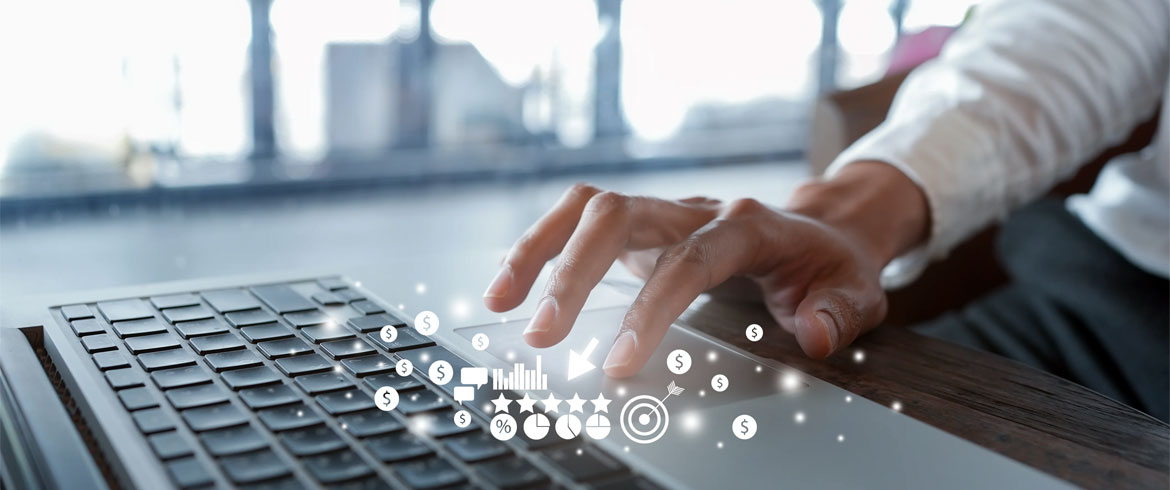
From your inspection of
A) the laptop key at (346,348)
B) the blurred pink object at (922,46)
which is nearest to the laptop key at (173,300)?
the laptop key at (346,348)

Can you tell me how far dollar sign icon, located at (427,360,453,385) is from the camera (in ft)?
1.23

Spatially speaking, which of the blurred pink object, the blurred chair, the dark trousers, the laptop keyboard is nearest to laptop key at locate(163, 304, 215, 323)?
the laptop keyboard

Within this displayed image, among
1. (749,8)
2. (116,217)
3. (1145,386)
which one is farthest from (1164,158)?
(749,8)

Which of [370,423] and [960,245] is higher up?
[370,423]

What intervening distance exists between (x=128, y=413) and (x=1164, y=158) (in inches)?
28.7

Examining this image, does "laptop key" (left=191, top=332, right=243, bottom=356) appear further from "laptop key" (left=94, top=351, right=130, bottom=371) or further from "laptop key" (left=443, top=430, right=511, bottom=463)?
"laptop key" (left=443, top=430, right=511, bottom=463)

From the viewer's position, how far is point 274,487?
11.2 inches

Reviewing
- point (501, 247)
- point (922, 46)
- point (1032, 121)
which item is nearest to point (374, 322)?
point (501, 247)

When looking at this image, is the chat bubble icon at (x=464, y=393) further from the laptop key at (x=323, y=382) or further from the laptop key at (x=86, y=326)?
the laptop key at (x=86, y=326)

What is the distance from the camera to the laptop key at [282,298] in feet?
1.56

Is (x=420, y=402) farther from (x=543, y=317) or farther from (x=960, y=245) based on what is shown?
(x=960, y=245)

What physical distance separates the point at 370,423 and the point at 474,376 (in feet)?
0.20

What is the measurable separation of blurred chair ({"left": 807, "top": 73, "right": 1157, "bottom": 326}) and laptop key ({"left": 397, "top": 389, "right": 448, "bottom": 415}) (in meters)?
0.81

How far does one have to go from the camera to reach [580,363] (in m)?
0.42
